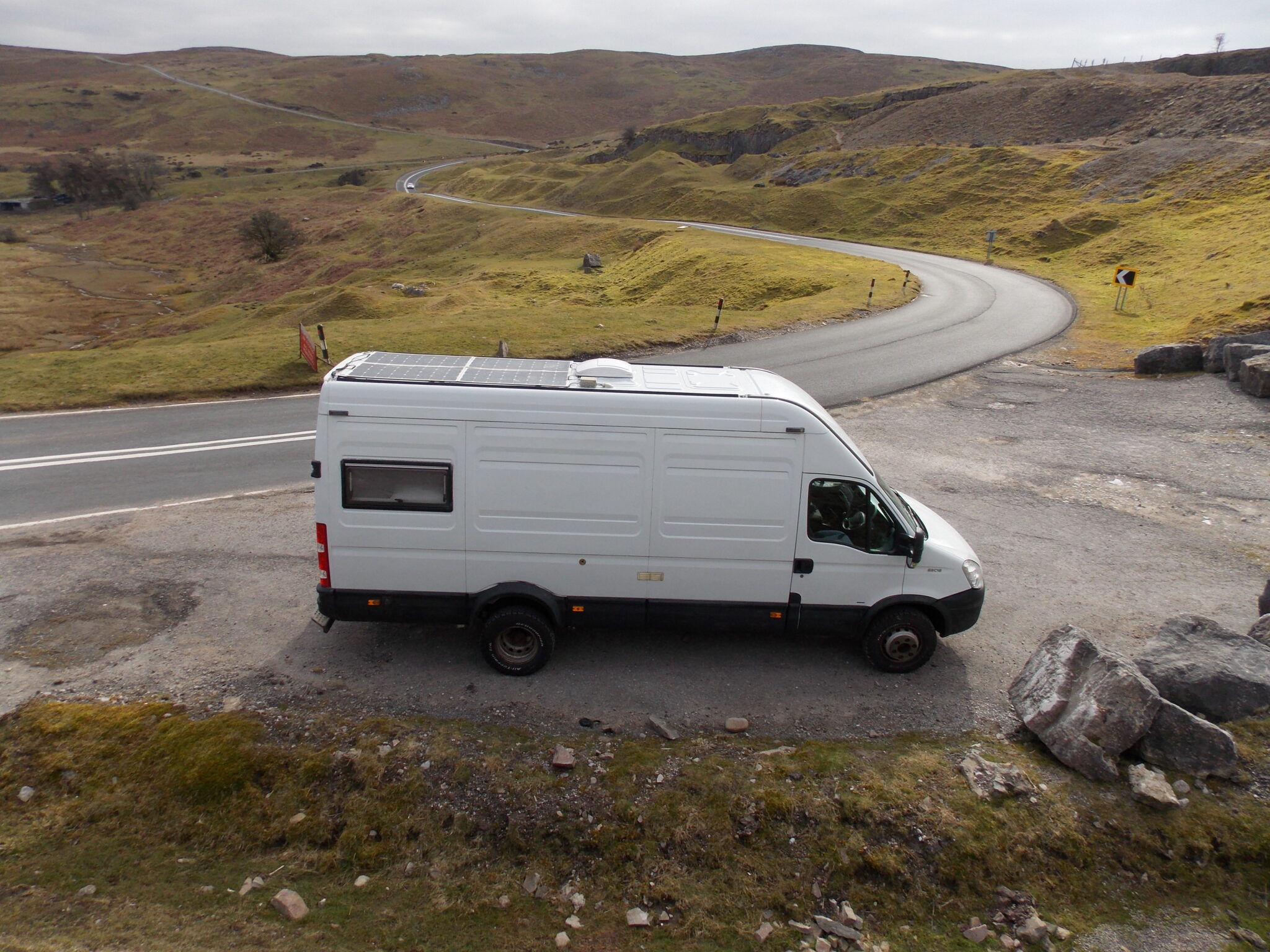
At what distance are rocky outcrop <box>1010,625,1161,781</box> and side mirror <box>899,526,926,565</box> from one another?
59.8 inches

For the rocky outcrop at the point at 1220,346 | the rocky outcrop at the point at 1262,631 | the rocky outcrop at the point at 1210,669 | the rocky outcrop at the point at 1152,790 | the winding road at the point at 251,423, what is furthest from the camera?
the rocky outcrop at the point at 1220,346

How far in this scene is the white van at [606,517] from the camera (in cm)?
752

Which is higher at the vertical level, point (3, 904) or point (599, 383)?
point (599, 383)

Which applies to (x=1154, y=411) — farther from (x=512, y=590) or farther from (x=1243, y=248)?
(x=1243, y=248)

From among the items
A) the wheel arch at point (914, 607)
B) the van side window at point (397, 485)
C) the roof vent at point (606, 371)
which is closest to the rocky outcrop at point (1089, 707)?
the wheel arch at point (914, 607)

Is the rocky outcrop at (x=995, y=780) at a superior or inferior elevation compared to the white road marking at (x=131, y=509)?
inferior

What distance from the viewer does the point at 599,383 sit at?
7.86 meters

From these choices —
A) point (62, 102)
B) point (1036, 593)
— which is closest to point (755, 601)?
point (1036, 593)

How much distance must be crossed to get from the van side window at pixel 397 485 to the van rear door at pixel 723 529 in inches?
83.9

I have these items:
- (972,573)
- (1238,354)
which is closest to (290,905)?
(972,573)

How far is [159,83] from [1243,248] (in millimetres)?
240793

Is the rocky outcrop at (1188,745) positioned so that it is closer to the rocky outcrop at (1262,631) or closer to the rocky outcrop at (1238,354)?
the rocky outcrop at (1262,631)

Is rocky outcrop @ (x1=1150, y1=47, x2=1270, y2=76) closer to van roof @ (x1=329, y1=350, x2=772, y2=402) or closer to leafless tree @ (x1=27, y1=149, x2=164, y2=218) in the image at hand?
van roof @ (x1=329, y1=350, x2=772, y2=402)

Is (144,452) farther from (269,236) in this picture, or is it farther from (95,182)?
(95,182)
